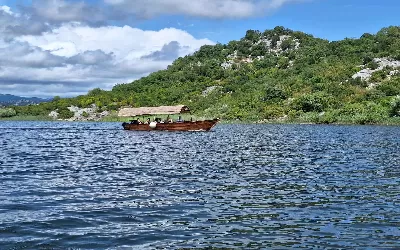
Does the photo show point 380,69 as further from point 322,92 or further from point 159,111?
point 159,111

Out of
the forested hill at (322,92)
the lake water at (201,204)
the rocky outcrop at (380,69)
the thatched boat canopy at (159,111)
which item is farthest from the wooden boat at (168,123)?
the rocky outcrop at (380,69)

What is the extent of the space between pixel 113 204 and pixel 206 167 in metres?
14.4

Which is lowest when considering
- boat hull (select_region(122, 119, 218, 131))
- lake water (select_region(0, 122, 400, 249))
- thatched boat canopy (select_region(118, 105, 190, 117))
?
lake water (select_region(0, 122, 400, 249))

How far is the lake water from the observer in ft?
50.7

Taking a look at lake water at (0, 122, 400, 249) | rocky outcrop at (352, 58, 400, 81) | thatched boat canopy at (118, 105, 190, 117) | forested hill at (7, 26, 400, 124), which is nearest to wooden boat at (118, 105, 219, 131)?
thatched boat canopy at (118, 105, 190, 117)

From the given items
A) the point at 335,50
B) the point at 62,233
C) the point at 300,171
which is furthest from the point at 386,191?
the point at 335,50

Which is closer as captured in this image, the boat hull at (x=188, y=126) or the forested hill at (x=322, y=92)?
the boat hull at (x=188, y=126)

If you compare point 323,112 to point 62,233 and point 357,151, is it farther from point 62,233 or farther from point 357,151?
point 62,233

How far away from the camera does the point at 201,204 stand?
2112 centimetres

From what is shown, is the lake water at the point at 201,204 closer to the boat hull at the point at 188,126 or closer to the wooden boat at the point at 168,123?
the boat hull at the point at 188,126

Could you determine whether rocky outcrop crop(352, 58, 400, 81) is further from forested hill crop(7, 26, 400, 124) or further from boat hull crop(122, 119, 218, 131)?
boat hull crop(122, 119, 218, 131)

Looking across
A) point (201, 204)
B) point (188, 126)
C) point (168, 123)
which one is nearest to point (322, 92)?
point (188, 126)

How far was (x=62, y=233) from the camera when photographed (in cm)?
1620

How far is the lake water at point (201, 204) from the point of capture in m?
15.5
